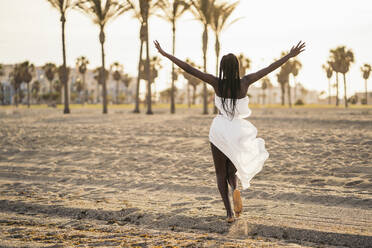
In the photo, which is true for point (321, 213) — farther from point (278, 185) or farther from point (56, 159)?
point (56, 159)

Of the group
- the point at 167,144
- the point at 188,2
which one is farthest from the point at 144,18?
the point at 167,144

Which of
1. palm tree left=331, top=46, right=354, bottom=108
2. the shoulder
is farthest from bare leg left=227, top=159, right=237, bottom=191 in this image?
palm tree left=331, top=46, right=354, bottom=108

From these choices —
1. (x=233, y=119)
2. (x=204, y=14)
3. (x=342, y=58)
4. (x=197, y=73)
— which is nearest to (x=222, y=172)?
(x=233, y=119)

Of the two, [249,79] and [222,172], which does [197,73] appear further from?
[222,172]

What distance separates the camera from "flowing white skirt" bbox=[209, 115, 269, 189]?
3.33m

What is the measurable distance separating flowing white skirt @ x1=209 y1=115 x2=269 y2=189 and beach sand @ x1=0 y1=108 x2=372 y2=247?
22.6 inches

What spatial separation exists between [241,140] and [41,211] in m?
2.41

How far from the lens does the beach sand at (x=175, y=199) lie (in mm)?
3146

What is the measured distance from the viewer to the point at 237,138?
333 cm

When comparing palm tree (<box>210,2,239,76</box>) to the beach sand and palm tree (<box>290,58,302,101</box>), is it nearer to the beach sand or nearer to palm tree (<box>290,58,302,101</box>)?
the beach sand

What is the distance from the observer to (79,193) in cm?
483

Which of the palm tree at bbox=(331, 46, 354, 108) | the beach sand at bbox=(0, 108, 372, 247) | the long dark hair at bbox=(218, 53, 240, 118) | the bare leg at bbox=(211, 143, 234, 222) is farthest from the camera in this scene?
A: the palm tree at bbox=(331, 46, 354, 108)

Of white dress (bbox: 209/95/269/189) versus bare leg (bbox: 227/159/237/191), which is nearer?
white dress (bbox: 209/95/269/189)

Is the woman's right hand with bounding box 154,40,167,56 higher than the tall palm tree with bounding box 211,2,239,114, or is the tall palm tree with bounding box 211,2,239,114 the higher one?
the tall palm tree with bounding box 211,2,239,114
